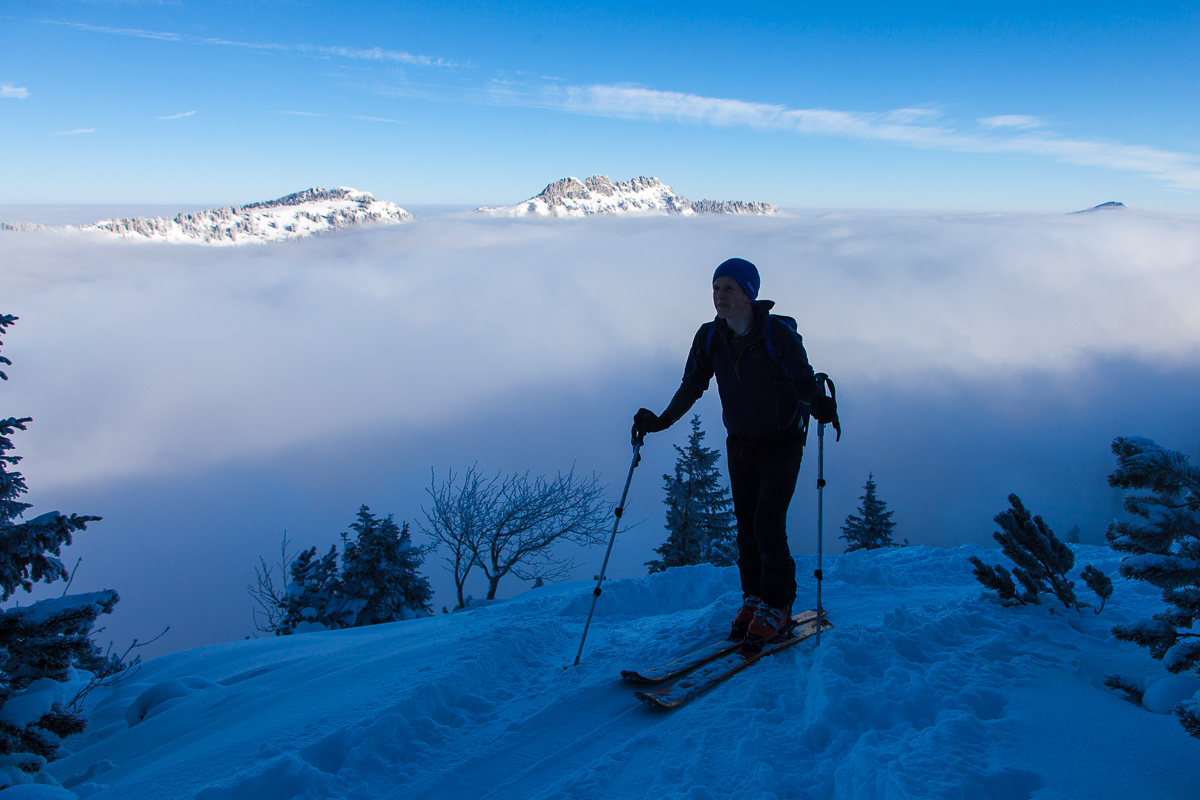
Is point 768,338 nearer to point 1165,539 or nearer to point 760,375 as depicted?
point 760,375

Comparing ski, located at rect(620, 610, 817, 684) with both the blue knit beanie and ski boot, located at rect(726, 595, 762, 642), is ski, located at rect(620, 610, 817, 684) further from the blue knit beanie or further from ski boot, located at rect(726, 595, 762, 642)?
the blue knit beanie

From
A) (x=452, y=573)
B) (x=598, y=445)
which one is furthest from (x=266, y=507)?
(x=452, y=573)

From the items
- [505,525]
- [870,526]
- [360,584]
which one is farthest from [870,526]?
[360,584]

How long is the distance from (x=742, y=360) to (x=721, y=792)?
2629 mm

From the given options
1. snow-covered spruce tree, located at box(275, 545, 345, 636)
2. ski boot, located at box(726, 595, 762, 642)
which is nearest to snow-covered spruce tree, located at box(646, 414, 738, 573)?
snow-covered spruce tree, located at box(275, 545, 345, 636)

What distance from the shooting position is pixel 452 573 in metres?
18.8

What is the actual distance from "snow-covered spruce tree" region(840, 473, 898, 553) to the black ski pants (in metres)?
20.1

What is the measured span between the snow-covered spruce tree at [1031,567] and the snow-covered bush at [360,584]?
13609 millimetres

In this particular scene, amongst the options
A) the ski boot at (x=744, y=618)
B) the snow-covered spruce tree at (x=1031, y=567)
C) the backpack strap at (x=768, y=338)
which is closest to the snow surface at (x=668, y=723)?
the snow-covered spruce tree at (x=1031, y=567)

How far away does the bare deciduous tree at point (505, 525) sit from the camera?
713 inches

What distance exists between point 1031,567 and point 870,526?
64.1 feet

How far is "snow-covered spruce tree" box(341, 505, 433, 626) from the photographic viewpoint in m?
14.8

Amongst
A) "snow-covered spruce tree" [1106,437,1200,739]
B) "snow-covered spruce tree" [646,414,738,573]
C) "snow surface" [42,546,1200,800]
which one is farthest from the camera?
"snow-covered spruce tree" [646,414,738,573]

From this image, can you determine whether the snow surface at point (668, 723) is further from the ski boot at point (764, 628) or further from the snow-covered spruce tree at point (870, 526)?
the snow-covered spruce tree at point (870, 526)
